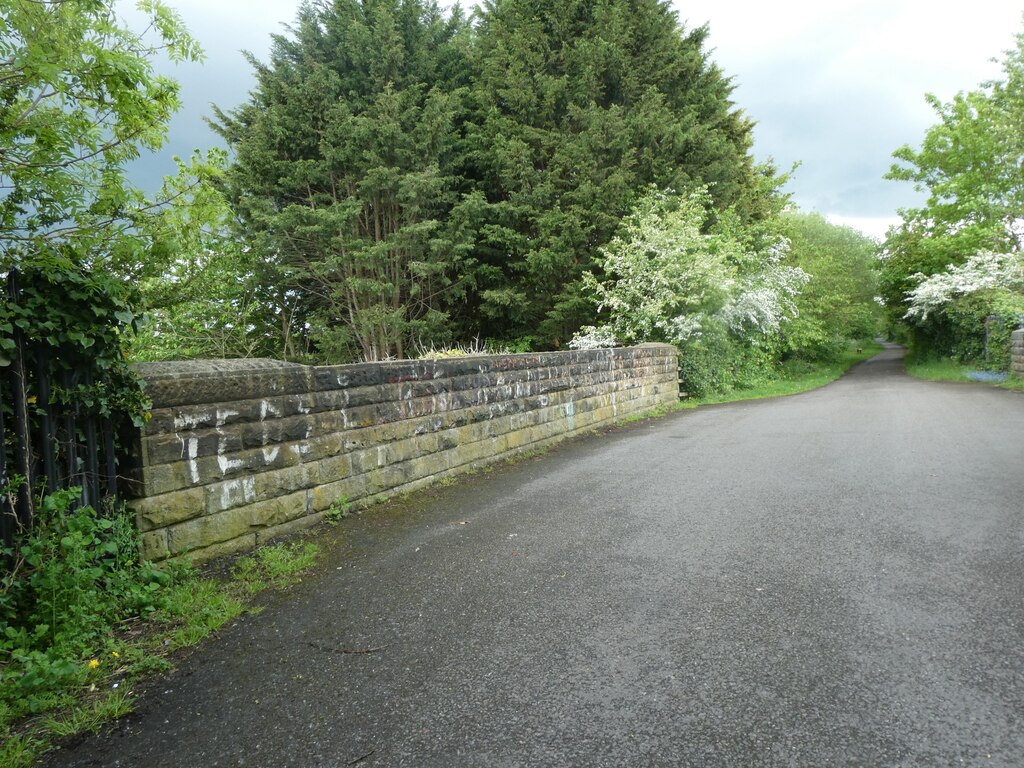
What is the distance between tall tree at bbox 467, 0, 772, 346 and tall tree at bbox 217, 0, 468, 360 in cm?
149

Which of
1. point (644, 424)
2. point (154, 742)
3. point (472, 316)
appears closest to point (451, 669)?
point (154, 742)

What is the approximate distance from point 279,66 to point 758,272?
646 inches

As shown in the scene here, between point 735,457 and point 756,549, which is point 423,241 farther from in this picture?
point 756,549

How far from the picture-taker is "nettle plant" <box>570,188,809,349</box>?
15.1 metres

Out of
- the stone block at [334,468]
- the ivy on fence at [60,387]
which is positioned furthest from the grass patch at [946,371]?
the ivy on fence at [60,387]

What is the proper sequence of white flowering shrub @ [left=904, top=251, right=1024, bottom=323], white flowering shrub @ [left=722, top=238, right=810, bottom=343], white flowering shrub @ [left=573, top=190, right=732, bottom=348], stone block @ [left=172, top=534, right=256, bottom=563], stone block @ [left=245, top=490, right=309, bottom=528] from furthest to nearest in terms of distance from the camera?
white flowering shrub @ [left=904, top=251, right=1024, bottom=323]
white flowering shrub @ [left=722, top=238, right=810, bottom=343]
white flowering shrub @ [left=573, top=190, right=732, bottom=348]
stone block @ [left=245, top=490, right=309, bottom=528]
stone block @ [left=172, top=534, right=256, bottom=563]

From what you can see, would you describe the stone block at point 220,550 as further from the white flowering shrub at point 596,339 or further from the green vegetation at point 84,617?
the white flowering shrub at point 596,339

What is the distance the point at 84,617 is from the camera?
9.47ft

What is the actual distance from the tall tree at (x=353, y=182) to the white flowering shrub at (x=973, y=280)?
17883 millimetres

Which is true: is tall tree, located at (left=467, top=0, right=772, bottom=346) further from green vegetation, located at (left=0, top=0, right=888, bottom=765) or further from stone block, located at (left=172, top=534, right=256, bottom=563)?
stone block, located at (left=172, top=534, right=256, bottom=563)

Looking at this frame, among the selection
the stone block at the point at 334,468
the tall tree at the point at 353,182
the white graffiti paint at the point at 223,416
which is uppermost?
the tall tree at the point at 353,182

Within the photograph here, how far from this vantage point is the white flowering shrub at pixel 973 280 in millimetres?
19312

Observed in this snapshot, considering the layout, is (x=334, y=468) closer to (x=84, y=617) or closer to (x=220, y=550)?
Result: (x=220, y=550)

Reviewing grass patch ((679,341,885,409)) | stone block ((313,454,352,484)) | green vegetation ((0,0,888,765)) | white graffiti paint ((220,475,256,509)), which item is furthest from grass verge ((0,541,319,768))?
grass patch ((679,341,885,409))
